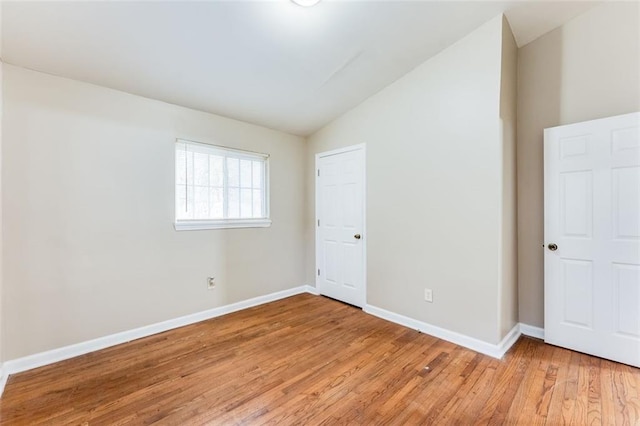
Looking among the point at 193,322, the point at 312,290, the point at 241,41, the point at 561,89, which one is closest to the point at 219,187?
the point at 193,322

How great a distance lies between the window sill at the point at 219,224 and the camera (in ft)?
9.76

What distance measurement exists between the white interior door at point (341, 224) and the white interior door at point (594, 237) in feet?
5.94

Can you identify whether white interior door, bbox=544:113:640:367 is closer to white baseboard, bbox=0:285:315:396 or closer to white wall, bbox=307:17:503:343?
white wall, bbox=307:17:503:343

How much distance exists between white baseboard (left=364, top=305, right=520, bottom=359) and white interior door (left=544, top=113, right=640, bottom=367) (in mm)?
391

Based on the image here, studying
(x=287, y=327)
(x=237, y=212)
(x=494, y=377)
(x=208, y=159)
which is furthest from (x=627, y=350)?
(x=208, y=159)

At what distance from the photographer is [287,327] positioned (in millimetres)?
2945

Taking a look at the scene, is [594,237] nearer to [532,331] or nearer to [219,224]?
[532,331]

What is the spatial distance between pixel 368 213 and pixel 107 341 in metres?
2.85

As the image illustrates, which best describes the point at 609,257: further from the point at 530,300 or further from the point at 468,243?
the point at 468,243

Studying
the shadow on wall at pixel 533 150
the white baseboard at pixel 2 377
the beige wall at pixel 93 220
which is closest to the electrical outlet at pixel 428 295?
the shadow on wall at pixel 533 150

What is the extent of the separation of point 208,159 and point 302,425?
2726 mm

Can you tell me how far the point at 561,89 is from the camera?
260 cm

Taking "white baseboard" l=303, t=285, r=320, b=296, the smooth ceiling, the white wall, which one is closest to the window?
the smooth ceiling

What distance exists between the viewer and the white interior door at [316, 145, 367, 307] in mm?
3469
